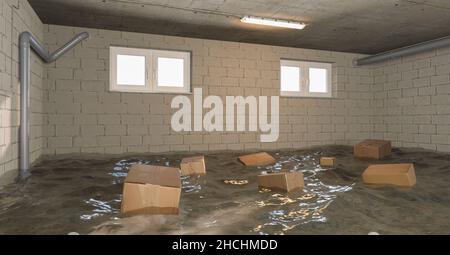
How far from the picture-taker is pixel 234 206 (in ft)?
7.75

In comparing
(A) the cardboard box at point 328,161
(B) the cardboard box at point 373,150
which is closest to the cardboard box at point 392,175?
(A) the cardboard box at point 328,161

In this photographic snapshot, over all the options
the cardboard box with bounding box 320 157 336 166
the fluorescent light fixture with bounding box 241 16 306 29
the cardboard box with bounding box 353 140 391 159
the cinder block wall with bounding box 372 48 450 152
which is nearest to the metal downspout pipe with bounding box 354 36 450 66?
the cinder block wall with bounding box 372 48 450 152

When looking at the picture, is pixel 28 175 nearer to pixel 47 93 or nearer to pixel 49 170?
pixel 49 170

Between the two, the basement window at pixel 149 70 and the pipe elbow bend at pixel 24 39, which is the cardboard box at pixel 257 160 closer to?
the basement window at pixel 149 70

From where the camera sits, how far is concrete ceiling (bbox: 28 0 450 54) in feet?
13.1

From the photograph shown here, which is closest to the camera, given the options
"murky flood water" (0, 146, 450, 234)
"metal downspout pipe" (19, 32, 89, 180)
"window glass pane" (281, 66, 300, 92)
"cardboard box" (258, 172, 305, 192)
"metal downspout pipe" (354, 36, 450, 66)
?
"murky flood water" (0, 146, 450, 234)

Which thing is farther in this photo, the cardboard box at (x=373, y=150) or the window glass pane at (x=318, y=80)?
the window glass pane at (x=318, y=80)

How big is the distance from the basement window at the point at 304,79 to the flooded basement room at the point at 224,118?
0.03m

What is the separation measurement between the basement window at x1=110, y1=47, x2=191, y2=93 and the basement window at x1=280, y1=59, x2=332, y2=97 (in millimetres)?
2023

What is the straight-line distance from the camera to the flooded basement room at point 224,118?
211 centimetres

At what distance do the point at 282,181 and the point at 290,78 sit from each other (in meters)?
3.99

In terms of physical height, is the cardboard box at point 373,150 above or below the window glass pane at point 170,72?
below

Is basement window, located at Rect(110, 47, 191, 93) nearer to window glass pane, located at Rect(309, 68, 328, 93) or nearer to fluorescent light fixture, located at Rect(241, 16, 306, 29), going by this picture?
fluorescent light fixture, located at Rect(241, 16, 306, 29)

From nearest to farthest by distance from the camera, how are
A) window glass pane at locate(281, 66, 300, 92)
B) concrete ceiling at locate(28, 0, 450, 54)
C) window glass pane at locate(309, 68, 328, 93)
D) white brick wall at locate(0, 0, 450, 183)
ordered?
concrete ceiling at locate(28, 0, 450, 54) < white brick wall at locate(0, 0, 450, 183) < window glass pane at locate(281, 66, 300, 92) < window glass pane at locate(309, 68, 328, 93)
